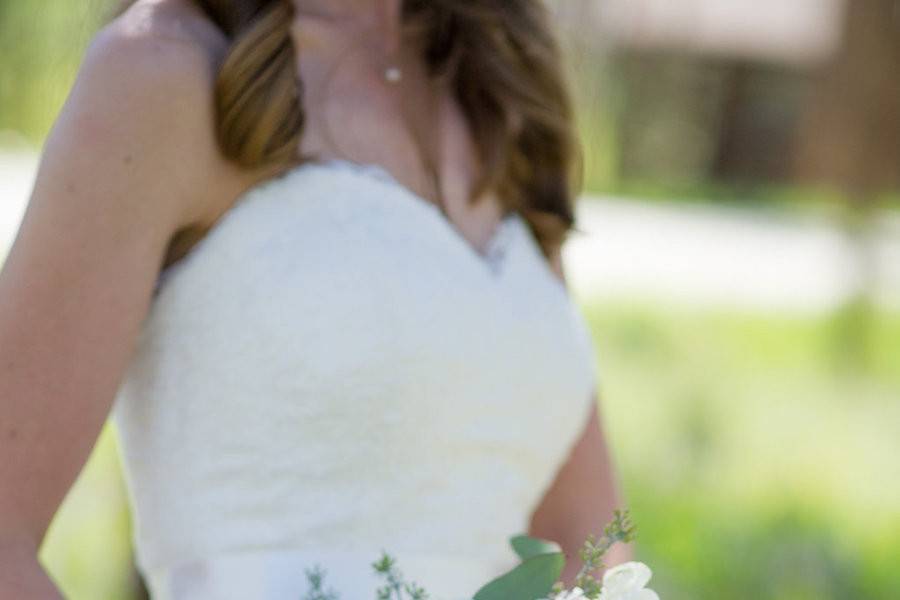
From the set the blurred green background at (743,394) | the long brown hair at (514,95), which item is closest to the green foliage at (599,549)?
the long brown hair at (514,95)

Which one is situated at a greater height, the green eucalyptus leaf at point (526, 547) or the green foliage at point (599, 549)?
the green foliage at point (599, 549)

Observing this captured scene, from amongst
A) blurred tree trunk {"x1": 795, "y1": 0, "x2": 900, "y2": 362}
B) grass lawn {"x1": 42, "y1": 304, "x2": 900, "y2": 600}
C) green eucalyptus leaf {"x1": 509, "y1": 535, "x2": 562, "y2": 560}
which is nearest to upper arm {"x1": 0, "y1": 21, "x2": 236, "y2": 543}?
green eucalyptus leaf {"x1": 509, "y1": 535, "x2": 562, "y2": 560}

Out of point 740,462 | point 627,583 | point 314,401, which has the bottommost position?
point 740,462

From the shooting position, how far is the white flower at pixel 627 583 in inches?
51.7

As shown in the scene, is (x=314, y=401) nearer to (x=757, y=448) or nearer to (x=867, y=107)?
(x=757, y=448)

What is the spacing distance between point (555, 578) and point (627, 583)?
13 centimetres

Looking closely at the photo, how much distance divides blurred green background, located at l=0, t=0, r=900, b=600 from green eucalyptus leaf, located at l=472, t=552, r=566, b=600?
874mm

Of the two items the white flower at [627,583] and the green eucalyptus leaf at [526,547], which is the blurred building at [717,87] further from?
the white flower at [627,583]

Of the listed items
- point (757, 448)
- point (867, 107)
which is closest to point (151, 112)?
point (757, 448)

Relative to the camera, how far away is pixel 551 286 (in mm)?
2121

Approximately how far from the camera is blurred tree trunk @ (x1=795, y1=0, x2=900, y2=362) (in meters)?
8.31

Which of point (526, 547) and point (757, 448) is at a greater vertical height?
point (526, 547)

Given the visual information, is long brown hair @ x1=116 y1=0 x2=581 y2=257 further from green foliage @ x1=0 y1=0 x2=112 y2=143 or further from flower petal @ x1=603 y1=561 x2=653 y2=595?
flower petal @ x1=603 y1=561 x2=653 y2=595

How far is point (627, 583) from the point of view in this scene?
4.32 ft
